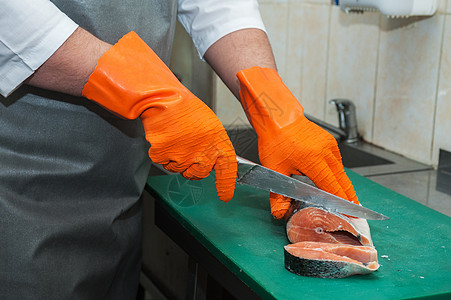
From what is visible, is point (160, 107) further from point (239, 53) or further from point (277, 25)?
point (277, 25)

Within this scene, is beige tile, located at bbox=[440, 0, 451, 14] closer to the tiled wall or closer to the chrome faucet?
the tiled wall

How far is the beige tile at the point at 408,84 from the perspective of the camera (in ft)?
5.68

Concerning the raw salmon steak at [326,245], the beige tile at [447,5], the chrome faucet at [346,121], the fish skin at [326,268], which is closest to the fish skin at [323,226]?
the raw salmon steak at [326,245]

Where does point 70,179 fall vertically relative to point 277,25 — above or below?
below

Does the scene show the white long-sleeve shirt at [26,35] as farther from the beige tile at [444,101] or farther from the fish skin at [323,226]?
the beige tile at [444,101]

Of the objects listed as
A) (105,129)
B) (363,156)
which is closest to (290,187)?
(105,129)

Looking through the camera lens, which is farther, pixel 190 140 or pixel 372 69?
pixel 372 69

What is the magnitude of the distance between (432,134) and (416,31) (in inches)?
13.0

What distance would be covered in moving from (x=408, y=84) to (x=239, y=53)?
2.34ft

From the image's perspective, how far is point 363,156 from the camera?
1978 millimetres

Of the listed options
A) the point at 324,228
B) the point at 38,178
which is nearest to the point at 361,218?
the point at 324,228

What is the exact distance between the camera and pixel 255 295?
3.44 ft

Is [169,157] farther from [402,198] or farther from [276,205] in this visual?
[402,198]

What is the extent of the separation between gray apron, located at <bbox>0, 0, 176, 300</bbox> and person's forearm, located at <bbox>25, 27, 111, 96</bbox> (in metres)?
0.13
